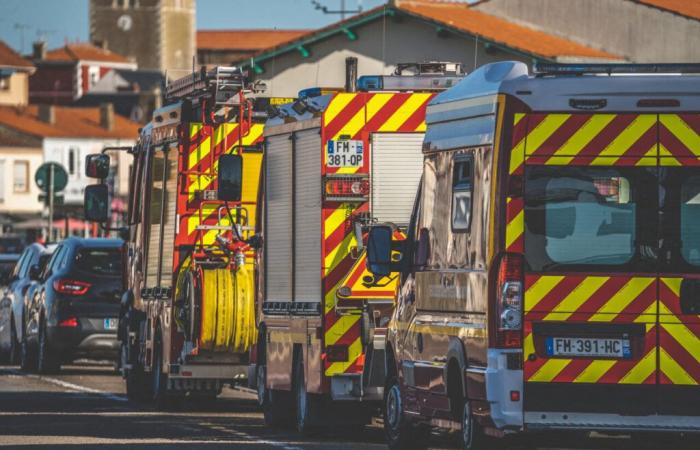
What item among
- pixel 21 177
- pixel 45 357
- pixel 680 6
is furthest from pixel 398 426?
pixel 21 177

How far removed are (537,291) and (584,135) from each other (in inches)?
36.0

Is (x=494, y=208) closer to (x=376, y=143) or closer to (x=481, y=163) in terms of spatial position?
(x=481, y=163)

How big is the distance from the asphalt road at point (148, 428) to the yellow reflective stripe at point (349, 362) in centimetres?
52

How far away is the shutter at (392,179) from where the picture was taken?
1689cm

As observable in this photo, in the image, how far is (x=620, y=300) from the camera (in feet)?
40.0

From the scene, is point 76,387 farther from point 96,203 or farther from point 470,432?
point 470,432

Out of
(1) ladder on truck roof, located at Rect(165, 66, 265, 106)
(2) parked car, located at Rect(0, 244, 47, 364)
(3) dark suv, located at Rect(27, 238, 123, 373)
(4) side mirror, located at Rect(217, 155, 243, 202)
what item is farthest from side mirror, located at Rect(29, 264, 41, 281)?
(4) side mirror, located at Rect(217, 155, 243, 202)

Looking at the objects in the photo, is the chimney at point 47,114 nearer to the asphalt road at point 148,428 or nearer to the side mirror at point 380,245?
the asphalt road at point 148,428

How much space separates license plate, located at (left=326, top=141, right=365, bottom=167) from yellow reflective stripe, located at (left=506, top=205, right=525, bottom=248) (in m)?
4.82

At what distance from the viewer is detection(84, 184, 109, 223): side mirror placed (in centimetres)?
2352

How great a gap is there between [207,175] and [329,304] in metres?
4.19

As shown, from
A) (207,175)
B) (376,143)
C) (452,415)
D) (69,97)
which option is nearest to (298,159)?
(376,143)

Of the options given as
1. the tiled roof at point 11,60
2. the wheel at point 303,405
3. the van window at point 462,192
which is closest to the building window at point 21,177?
the tiled roof at point 11,60

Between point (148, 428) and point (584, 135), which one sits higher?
point (584, 135)
